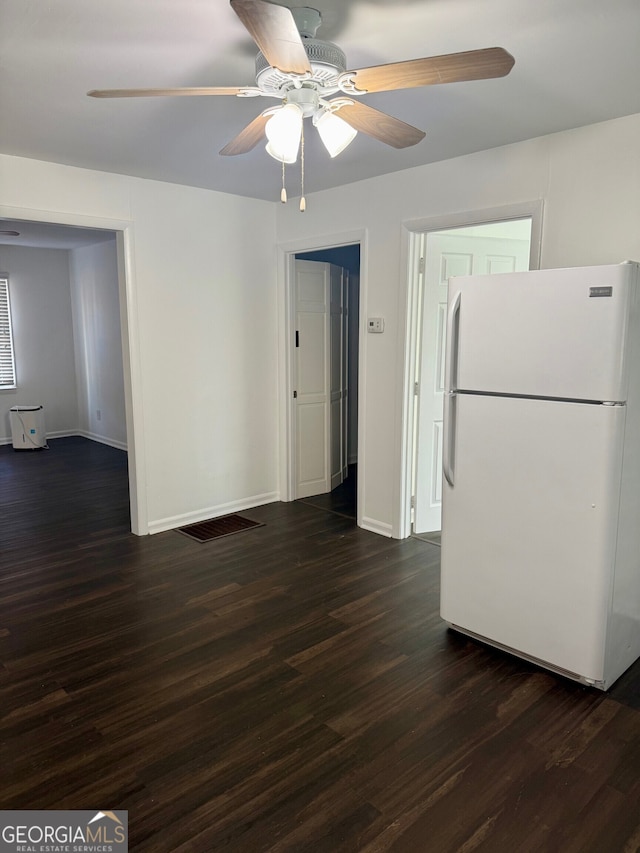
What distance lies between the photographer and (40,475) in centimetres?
580

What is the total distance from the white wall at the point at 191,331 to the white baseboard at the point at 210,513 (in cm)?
1

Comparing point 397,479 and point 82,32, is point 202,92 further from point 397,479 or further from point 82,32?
point 397,479

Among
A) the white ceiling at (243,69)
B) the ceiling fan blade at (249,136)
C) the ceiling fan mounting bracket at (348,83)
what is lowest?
the ceiling fan blade at (249,136)

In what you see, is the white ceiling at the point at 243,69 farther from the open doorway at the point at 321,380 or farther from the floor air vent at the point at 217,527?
the floor air vent at the point at 217,527

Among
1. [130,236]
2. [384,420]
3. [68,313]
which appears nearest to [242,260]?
[130,236]

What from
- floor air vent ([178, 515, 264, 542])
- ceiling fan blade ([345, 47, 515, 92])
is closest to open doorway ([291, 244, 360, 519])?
floor air vent ([178, 515, 264, 542])

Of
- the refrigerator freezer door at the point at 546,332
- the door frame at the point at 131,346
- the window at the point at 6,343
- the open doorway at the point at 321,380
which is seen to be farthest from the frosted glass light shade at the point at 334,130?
the window at the point at 6,343

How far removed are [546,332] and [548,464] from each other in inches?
21.5

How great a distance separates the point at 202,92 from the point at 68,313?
21.8 ft

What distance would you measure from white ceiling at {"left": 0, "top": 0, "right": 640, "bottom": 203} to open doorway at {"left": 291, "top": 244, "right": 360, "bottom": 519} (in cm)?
163

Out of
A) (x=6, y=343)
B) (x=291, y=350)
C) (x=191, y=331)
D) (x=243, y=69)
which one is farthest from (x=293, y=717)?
(x=6, y=343)

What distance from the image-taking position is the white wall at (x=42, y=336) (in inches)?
285

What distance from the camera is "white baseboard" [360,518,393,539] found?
4.11 metres

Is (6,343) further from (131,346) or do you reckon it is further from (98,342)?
(131,346)
